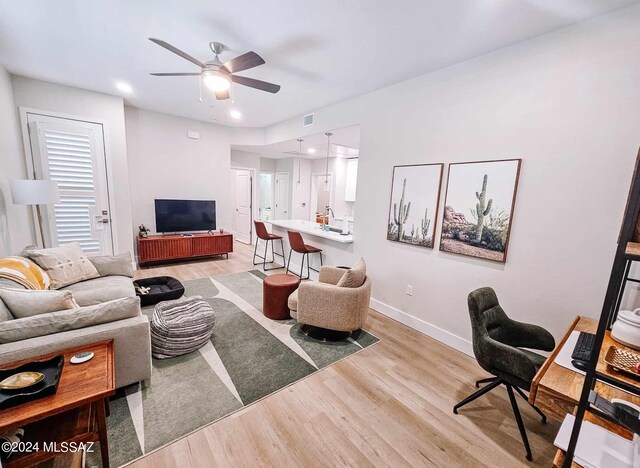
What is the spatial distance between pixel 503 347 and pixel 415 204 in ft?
5.69

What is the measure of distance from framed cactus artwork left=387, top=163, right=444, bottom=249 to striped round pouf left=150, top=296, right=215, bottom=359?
2.34 metres

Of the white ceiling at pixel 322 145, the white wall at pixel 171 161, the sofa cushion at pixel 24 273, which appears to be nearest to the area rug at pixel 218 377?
the sofa cushion at pixel 24 273

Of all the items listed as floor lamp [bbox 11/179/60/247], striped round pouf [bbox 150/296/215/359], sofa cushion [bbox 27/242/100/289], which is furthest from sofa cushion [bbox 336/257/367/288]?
floor lamp [bbox 11/179/60/247]

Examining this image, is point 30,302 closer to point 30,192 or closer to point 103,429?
point 103,429

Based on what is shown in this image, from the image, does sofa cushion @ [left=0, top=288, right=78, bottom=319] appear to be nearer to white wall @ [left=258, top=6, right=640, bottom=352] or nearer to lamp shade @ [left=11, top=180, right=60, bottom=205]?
lamp shade @ [left=11, top=180, right=60, bottom=205]

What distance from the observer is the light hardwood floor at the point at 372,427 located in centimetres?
159

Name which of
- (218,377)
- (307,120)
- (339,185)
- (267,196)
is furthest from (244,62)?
(267,196)

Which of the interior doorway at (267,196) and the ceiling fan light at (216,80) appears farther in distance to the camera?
the interior doorway at (267,196)

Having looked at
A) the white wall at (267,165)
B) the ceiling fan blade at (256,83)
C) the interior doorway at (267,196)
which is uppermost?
the ceiling fan blade at (256,83)

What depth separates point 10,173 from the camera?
329 centimetres

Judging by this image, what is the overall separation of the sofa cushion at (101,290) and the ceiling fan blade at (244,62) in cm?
245

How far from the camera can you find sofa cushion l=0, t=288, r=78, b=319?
5.58ft

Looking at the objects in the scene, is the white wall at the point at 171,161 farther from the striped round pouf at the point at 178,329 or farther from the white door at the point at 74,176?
the striped round pouf at the point at 178,329

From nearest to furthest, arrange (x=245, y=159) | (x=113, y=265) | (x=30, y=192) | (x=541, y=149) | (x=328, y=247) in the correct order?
(x=541, y=149), (x=30, y=192), (x=113, y=265), (x=328, y=247), (x=245, y=159)
